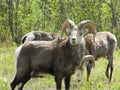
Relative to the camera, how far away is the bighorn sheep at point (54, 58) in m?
9.28

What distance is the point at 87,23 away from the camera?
32.8 feet

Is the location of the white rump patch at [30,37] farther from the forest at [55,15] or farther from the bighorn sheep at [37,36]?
the forest at [55,15]

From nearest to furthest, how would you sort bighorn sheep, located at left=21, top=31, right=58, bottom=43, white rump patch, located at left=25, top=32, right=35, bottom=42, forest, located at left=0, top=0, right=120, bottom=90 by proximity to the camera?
white rump patch, located at left=25, top=32, right=35, bottom=42, bighorn sheep, located at left=21, top=31, right=58, bottom=43, forest, located at left=0, top=0, right=120, bottom=90

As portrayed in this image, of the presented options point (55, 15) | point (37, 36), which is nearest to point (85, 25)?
point (37, 36)

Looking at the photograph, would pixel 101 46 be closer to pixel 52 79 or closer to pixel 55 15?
pixel 52 79

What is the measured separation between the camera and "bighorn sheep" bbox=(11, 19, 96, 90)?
9.28 m

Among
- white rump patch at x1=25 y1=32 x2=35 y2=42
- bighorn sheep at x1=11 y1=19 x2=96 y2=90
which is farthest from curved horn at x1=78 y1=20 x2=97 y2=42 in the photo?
white rump patch at x1=25 y1=32 x2=35 y2=42

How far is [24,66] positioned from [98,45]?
3486 millimetres

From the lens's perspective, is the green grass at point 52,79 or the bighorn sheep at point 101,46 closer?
the green grass at point 52,79

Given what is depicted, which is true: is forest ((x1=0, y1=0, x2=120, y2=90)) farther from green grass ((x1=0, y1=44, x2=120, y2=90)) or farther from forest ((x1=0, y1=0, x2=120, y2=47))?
green grass ((x1=0, y1=44, x2=120, y2=90))

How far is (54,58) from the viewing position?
9.45 metres

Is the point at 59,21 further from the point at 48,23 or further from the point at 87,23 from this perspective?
the point at 87,23

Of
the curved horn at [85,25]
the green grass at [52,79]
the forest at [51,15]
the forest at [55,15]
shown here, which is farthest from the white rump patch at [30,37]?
the forest at [55,15]

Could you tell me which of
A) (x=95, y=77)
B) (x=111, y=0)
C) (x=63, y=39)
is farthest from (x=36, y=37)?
(x=111, y=0)
